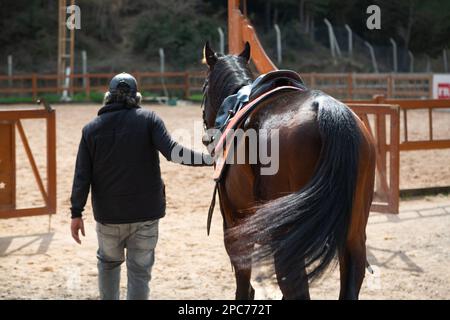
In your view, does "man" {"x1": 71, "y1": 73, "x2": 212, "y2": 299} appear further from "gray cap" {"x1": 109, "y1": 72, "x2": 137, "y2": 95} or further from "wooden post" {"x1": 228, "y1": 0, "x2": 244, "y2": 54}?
"wooden post" {"x1": 228, "y1": 0, "x2": 244, "y2": 54}

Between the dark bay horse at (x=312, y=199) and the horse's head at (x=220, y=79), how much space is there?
3.21ft

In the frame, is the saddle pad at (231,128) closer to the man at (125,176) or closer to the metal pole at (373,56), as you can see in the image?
the man at (125,176)

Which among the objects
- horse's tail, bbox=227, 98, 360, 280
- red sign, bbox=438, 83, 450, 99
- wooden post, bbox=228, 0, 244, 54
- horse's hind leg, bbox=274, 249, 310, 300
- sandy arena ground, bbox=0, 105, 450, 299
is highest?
wooden post, bbox=228, 0, 244, 54

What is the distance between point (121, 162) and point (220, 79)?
1.21m

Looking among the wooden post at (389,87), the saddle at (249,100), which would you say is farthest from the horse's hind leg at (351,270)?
the wooden post at (389,87)

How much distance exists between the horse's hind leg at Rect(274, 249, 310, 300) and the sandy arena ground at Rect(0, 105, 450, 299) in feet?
0.48

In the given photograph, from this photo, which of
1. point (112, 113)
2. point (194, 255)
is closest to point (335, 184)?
point (112, 113)

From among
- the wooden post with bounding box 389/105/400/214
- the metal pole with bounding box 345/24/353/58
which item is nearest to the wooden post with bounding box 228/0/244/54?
the wooden post with bounding box 389/105/400/214

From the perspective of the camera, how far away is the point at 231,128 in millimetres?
4023

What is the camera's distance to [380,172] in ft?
25.4

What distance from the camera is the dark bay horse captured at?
131 inches

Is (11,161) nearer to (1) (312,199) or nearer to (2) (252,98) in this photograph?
(2) (252,98)

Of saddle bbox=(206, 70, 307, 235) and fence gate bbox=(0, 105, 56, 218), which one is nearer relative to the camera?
saddle bbox=(206, 70, 307, 235)

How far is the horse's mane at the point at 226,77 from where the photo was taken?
15.5 feet
